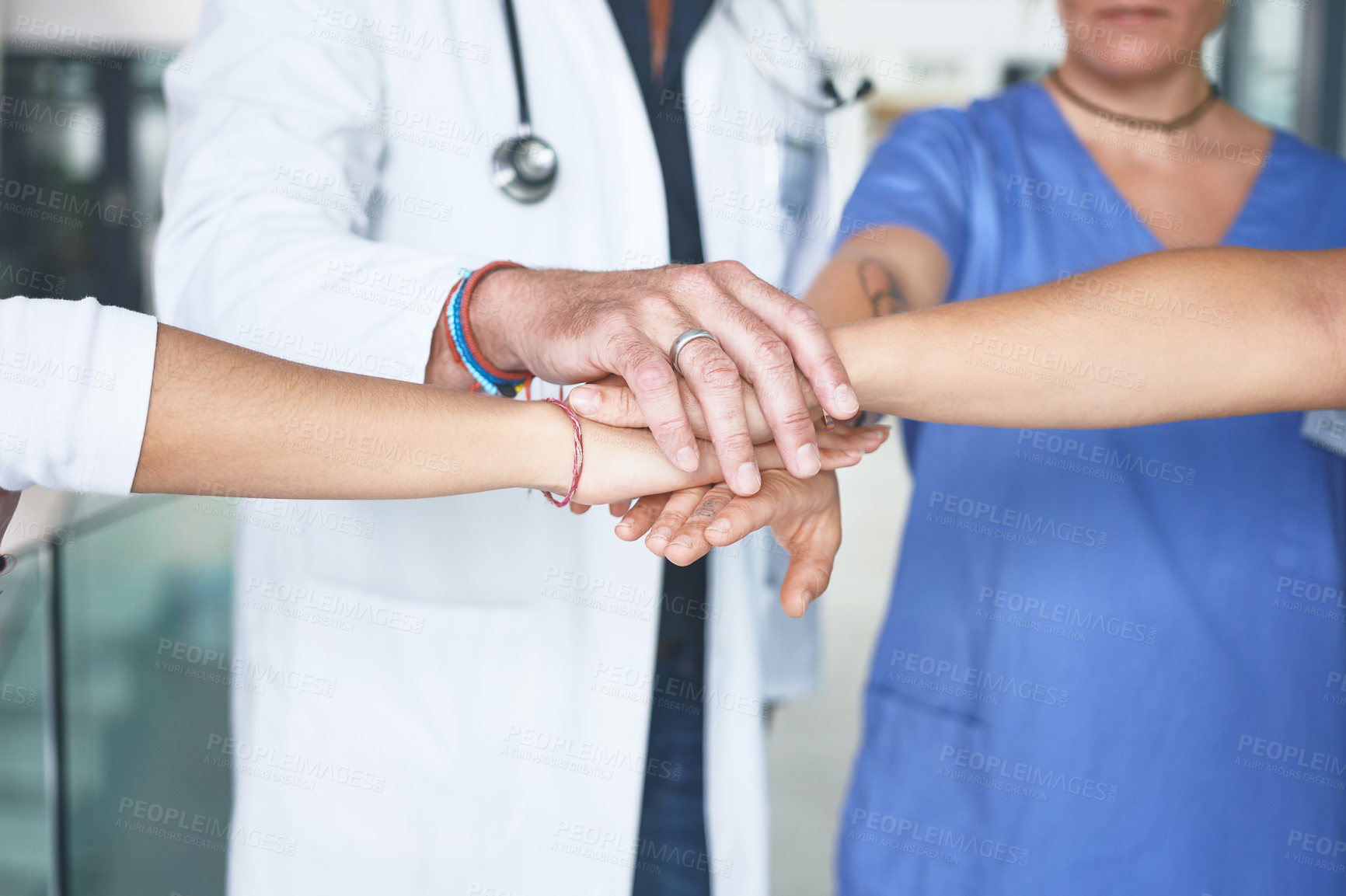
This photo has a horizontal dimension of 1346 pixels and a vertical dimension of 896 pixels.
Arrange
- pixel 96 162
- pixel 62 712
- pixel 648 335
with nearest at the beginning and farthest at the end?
pixel 648 335 < pixel 62 712 < pixel 96 162

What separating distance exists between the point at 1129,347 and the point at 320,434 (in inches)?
27.0

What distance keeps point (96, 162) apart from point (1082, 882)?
20.8 feet

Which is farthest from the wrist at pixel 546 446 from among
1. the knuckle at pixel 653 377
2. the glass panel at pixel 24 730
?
the glass panel at pixel 24 730

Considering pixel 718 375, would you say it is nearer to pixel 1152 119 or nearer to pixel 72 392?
pixel 72 392

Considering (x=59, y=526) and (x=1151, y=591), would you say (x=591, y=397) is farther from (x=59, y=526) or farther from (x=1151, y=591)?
(x=59, y=526)

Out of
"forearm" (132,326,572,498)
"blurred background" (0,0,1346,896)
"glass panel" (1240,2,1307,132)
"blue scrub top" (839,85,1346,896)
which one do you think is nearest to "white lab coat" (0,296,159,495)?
"forearm" (132,326,572,498)

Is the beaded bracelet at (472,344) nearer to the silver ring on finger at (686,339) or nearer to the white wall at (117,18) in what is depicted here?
the silver ring on finger at (686,339)

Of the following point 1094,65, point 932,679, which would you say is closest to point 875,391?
point 932,679

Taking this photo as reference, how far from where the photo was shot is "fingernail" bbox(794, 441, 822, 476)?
83 centimetres

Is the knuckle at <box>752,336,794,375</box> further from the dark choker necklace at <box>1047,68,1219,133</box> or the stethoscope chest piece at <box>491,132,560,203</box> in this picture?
the dark choker necklace at <box>1047,68,1219,133</box>

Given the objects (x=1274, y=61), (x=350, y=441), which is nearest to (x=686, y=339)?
(x=350, y=441)

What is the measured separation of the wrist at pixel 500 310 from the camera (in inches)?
34.4

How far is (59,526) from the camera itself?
5.16 feet

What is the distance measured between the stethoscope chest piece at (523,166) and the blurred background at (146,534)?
0.59 metres
